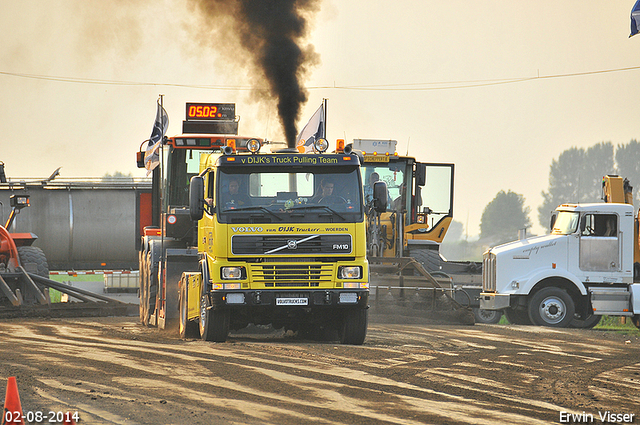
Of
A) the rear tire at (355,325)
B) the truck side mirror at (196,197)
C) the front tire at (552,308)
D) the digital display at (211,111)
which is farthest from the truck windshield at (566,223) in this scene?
the truck side mirror at (196,197)

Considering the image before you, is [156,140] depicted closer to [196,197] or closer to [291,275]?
[196,197]

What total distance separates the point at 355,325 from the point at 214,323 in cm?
208

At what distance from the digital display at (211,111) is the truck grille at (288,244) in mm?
6308

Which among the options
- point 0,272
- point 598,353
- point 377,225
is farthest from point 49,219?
point 598,353

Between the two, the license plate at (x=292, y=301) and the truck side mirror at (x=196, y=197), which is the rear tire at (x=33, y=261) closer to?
the truck side mirror at (x=196, y=197)

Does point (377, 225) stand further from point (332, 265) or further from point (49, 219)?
point (49, 219)

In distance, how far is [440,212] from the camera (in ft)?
77.9

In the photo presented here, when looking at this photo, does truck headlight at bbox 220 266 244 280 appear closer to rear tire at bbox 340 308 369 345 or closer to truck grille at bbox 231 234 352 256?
truck grille at bbox 231 234 352 256

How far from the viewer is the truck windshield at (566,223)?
67.5 ft

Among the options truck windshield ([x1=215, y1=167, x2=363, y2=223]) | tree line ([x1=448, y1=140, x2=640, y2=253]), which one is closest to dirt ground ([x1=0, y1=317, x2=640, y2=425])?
truck windshield ([x1=215, y1=167, x2=363, y2=223])

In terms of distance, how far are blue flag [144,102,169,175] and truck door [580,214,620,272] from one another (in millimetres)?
9429

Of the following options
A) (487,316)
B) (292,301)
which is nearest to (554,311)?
(487,316)

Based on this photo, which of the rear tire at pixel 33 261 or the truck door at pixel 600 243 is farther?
the rear tire at pixel 33 261

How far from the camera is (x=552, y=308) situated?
806 inches
